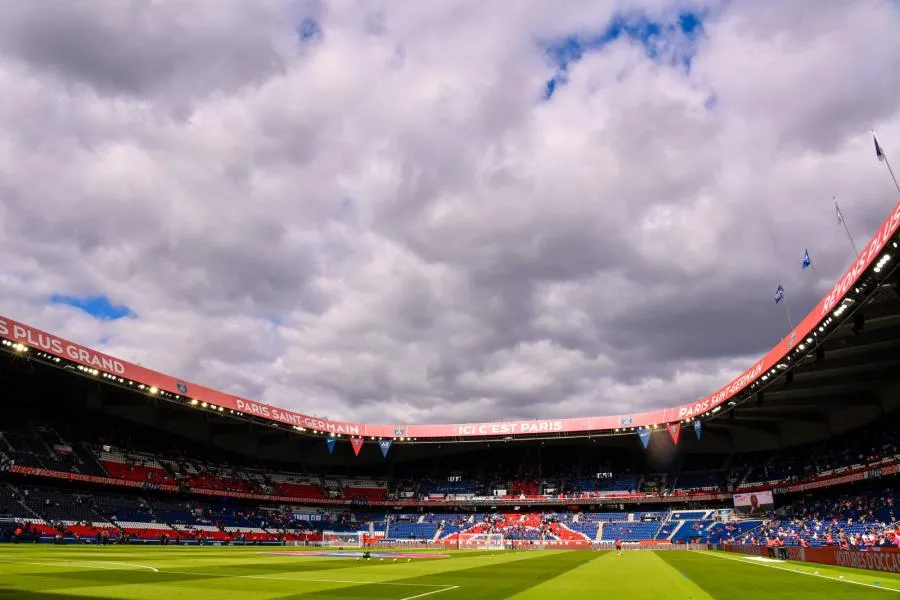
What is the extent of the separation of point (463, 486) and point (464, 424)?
40.7ft

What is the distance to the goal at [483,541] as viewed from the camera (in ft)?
214

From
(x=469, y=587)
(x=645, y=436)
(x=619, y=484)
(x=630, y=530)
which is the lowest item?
(x=630, y=530)

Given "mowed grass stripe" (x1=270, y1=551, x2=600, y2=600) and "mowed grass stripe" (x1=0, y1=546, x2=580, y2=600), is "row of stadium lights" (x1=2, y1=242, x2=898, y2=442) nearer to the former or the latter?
"mowed grass stripe" (x1=270, y1=551, x2=600, y2=600)

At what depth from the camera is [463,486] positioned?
8469 cm

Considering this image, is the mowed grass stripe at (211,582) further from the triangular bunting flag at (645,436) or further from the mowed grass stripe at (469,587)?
the triangular bunting flag at (645,436)

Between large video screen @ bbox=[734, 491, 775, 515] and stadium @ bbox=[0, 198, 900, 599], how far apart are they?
247 millimetres

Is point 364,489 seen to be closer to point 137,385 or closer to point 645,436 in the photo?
point 137,385

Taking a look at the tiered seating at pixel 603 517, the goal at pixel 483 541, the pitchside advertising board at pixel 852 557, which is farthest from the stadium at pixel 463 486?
the tiered seating at pixel 603 517

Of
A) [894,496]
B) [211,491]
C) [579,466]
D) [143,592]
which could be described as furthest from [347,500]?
[143,592]

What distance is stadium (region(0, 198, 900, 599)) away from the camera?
22.5 metres

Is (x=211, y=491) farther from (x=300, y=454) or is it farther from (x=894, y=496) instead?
(x=894, y=496)

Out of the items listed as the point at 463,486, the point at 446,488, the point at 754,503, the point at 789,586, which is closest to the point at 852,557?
the point at 789,586

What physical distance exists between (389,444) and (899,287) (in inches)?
2453

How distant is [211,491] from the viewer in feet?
219
